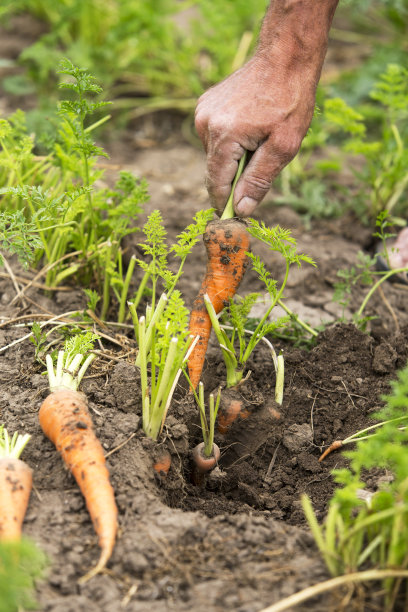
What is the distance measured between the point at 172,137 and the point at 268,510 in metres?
3.78

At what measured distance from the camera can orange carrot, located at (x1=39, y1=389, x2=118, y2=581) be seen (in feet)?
6.22

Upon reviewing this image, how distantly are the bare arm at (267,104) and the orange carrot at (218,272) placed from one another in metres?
0.10

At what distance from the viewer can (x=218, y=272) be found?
2686mm

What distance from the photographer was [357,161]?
5055 mm

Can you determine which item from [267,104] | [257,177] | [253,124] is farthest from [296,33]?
[257,177]

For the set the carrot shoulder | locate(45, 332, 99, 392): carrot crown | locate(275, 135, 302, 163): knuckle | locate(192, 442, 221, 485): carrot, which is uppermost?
locate(275, 135, 302, 163): knuckle

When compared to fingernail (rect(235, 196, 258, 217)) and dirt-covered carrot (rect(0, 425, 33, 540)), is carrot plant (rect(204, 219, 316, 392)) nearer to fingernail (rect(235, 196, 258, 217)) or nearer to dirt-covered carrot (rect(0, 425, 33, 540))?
fingernail (rect(235, 196, 258, 217))

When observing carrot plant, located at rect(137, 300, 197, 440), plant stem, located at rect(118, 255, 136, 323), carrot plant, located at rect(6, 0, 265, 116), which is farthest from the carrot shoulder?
carrot plant, located at rect(6, 0, 265, 116)

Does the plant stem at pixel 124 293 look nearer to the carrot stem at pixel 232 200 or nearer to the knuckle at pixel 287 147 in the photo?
the carrot stem at pixel 232 200

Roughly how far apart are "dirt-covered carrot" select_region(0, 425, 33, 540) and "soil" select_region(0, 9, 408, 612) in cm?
6

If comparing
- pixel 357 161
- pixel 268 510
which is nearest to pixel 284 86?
pixel 268 510

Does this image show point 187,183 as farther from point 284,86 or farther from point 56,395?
point 56,395

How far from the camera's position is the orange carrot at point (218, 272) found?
2.59 meters

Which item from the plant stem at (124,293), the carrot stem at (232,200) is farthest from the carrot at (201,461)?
the carrot stem at (232,200)
